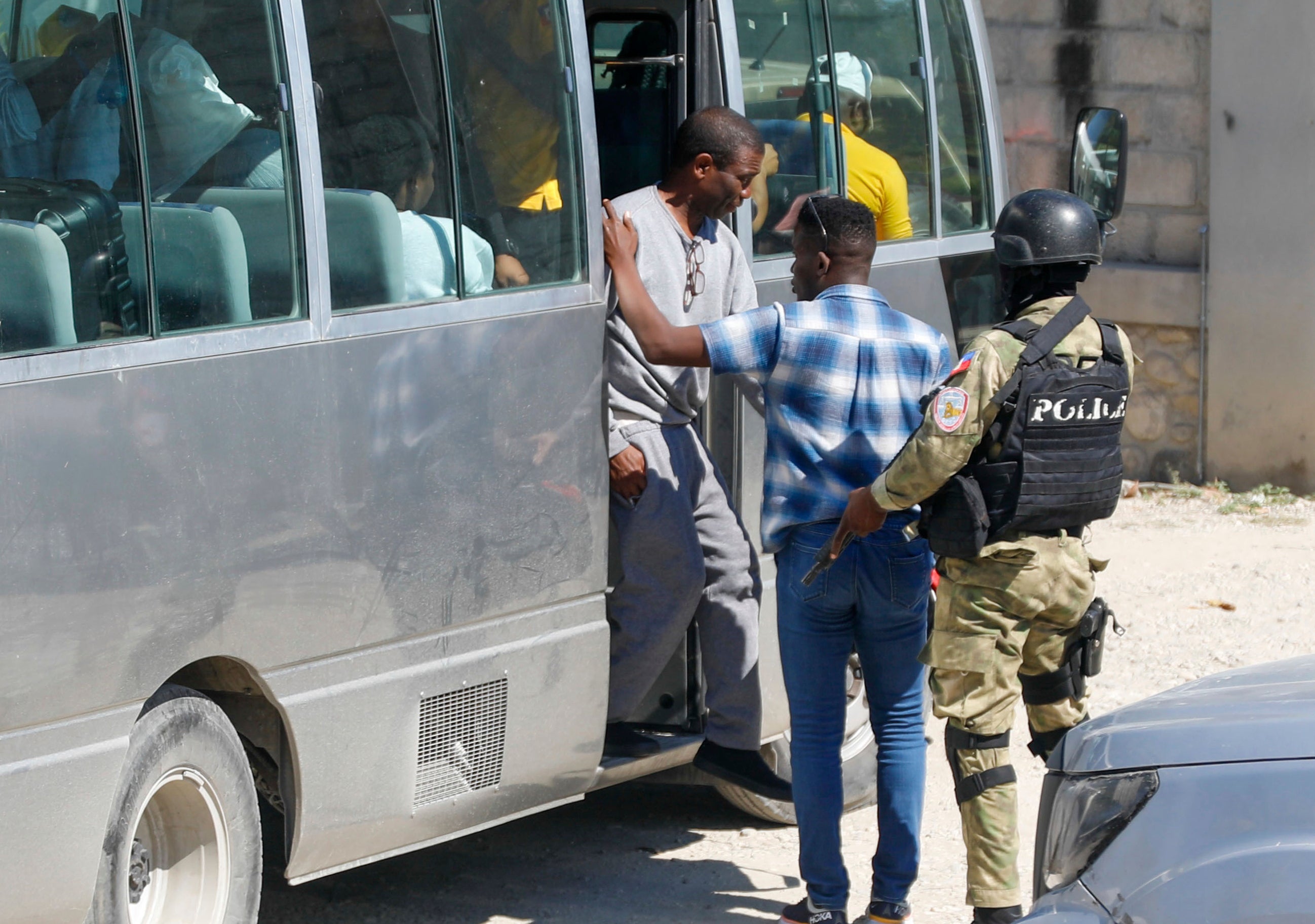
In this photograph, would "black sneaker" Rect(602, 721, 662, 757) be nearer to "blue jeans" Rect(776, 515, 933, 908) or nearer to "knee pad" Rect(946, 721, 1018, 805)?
"blue jeans" Rect(776, 515, 933, 908)

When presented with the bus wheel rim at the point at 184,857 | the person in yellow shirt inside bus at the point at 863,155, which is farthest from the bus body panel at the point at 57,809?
the person in yellow shirt inside bus at the point at 863,155

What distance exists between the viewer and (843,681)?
13.2ft

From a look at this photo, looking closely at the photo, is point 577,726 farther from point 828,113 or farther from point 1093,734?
point 828,113

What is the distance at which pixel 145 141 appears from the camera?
3.13 m

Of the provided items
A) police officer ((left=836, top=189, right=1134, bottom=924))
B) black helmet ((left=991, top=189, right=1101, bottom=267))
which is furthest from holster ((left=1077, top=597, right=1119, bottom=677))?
black helmet ((left=991, top=189, right=1101, bottom=267))

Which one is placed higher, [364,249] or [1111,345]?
[364,249]

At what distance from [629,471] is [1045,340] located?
106 cm

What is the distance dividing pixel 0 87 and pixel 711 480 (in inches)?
77.3

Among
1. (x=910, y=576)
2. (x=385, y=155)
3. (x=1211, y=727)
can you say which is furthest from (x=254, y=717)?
(x=1211, y=727)

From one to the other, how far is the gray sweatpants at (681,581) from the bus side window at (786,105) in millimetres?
716

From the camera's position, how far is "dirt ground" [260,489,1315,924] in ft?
14.4

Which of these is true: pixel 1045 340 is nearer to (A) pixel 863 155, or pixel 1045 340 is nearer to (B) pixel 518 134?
(B) pixel 518 134

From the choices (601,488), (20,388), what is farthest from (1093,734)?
(20,388)

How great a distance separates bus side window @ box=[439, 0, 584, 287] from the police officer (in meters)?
0.95
